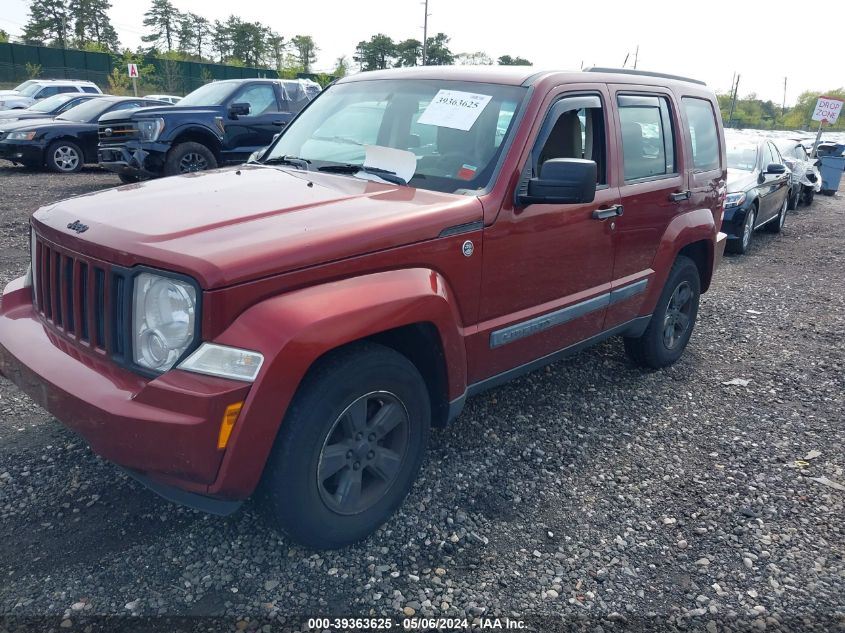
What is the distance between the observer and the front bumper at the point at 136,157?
33.5 feet

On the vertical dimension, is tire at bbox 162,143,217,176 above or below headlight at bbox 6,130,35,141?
below

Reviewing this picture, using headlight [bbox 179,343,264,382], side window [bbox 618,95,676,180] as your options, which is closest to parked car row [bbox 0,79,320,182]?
side window [bbox 618,95,676,180]

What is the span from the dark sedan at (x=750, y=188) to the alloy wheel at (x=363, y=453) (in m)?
7.29

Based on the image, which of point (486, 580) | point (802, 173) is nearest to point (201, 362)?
point (486, 580)

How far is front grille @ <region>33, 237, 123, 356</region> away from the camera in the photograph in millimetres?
2334

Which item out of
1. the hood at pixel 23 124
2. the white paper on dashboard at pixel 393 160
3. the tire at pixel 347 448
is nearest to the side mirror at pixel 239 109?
the hood at pixel 23 124

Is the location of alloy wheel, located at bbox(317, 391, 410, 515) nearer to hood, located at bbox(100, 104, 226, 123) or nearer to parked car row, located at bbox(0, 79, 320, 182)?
parked car row, located at bbox(0, 79, 320, 182)

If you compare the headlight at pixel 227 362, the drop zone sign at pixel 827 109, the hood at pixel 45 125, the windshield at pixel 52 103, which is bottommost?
the headlight at pixel 227 362

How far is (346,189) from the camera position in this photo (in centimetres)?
302

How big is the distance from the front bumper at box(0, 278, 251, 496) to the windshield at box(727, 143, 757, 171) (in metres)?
9.63

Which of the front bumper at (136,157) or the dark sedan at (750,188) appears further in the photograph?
the front bumper at (136,157)

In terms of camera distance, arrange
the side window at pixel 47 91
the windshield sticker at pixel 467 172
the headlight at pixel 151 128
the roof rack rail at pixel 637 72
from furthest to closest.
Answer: the side window at pixel 47 91 → the headlight at pixel 151 128 → the roof rack rail at pixel 637 72 → the windshield sticker at pixel 467 172

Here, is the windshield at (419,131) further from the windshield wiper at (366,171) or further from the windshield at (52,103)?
the windshield at (52,103)

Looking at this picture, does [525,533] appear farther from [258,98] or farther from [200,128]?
[258,98]
